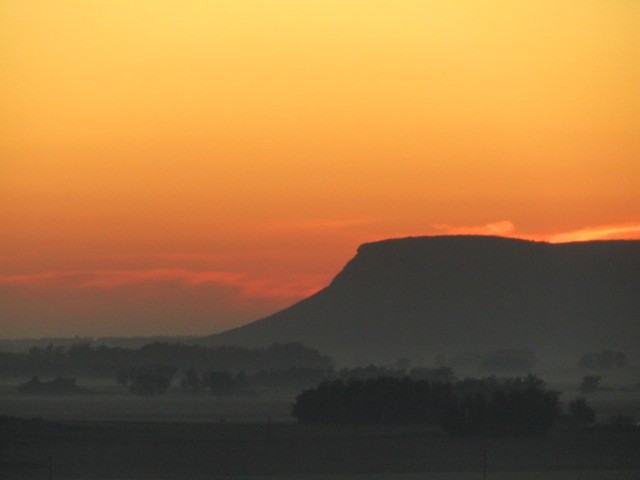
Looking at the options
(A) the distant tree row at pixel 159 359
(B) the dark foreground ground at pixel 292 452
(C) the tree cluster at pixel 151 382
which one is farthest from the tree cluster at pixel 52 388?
(B) the dark foreground ground at pixel 292 452

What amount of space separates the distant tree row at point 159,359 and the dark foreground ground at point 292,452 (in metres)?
105

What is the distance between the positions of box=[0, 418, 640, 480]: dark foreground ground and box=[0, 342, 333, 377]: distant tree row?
10496cm

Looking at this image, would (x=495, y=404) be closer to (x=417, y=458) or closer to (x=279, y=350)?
(x=417, y=458)

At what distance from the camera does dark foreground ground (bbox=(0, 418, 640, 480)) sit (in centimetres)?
4194

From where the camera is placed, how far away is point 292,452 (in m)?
48.7

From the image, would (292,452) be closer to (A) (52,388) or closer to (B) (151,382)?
(B) (151,382)

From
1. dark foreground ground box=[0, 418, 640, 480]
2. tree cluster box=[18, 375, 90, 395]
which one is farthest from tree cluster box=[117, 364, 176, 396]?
dark foreground ground box=[0, 418, 640, 480]

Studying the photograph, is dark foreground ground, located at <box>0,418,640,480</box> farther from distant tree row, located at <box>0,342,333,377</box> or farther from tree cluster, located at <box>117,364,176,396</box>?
distant tree row, located at <box>0,342,333,377</box>

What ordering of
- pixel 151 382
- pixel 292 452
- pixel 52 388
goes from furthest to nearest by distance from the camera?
pixel 52 388 < pixel 151 382 < pixel 292 452

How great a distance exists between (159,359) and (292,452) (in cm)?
12302

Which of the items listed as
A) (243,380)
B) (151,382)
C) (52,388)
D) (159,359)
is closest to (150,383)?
(151,382)

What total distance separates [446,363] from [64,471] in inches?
5776

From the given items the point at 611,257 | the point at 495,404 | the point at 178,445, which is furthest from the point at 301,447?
the point at 611,257

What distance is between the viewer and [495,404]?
58094 mm
